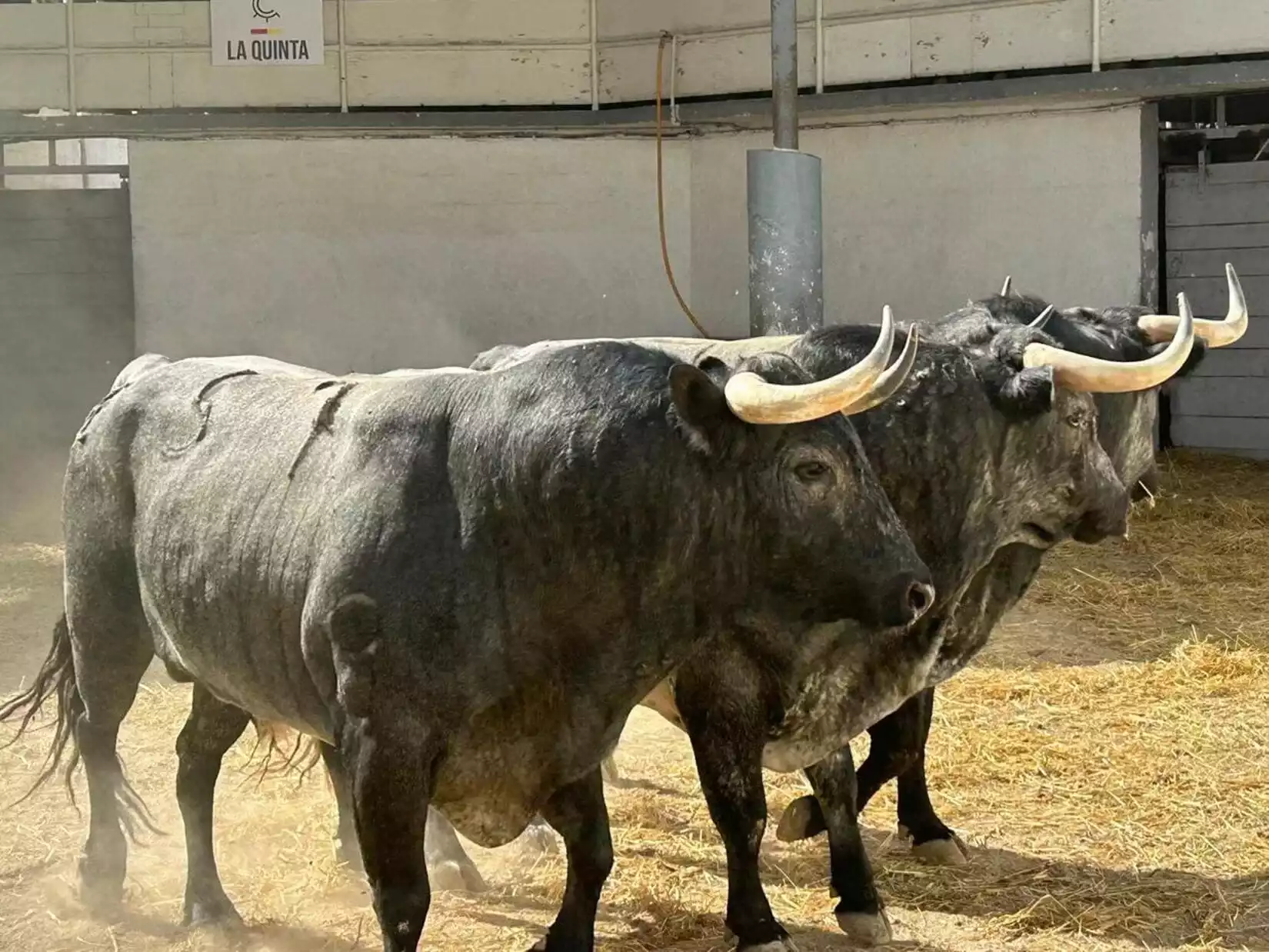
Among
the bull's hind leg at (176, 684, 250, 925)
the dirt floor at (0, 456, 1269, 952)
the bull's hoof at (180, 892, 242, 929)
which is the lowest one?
the dirt floor at (0, 456, 1269, 952)

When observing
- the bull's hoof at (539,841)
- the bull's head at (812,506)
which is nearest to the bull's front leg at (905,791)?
the bull's hoof at (539,841)

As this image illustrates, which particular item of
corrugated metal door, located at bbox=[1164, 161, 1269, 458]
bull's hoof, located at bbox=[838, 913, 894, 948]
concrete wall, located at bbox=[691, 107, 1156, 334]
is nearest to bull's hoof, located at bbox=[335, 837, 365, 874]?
bull's hoof, located at bbox=[838, 913, 894, 948]

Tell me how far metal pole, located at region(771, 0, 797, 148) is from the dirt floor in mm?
3499

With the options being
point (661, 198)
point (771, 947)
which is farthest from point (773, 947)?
point (661, 198)

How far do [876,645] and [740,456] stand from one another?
1.18 metres

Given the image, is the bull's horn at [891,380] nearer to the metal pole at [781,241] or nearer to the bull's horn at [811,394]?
the bull's horn at [811,394]

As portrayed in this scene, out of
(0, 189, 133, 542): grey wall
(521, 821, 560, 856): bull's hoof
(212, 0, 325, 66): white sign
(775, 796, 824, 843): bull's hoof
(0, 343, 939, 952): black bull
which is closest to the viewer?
(0, 343, 939, 952): black bull

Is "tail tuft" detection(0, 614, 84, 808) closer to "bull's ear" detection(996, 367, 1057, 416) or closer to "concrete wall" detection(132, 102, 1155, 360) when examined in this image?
"bull's ear" detection(996, 367, 1057, 416)

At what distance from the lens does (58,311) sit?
13336mm

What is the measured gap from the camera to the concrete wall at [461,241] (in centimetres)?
1242

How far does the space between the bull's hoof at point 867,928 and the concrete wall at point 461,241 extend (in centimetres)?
801

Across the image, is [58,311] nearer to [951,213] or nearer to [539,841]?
[951,213]

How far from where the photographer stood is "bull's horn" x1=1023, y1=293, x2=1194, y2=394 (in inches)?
182

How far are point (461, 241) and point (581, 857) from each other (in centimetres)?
939
